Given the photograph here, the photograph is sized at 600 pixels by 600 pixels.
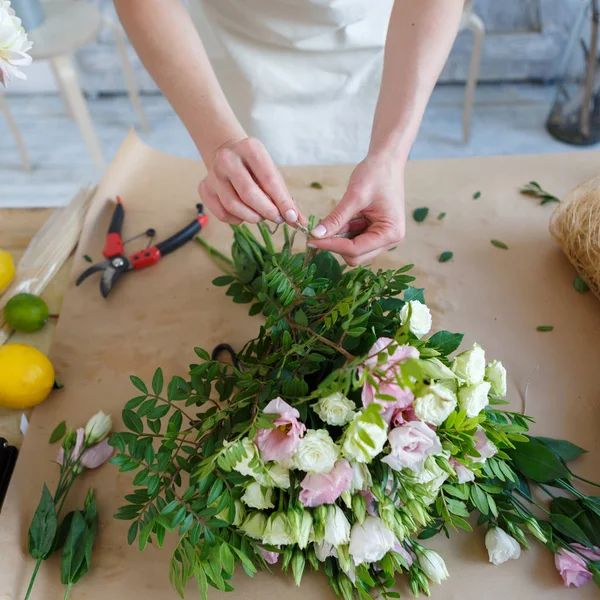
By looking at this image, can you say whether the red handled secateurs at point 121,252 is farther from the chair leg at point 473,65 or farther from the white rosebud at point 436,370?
the chair leg at point 473,65

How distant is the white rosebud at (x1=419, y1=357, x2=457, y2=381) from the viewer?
0.47 meters

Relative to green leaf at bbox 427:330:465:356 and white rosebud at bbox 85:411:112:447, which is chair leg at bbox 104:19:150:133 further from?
green leaf at bbox 427:330:465:356

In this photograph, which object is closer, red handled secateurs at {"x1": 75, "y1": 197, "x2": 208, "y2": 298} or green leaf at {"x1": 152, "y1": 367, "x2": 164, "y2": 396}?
green leaf at {"x1": 152, "y1": 367, "x2": 164, "y2": 396}

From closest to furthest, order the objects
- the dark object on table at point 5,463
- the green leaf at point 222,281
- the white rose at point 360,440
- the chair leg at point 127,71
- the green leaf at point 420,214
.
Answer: the white rose at point 360,440
the dark object on table at point 5,463
the green leaf at point 222,281
the green leaf at point 420,214
the chair leg at point 127,71

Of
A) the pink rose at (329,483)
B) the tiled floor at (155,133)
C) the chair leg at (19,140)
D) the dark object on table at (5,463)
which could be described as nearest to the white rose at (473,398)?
the pink rose at (329,483)

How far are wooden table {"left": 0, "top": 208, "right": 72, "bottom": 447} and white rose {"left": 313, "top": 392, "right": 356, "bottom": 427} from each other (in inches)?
18.3

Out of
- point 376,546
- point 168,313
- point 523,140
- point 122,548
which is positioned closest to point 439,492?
point 376,546

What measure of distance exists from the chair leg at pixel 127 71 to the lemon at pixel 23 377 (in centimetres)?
130

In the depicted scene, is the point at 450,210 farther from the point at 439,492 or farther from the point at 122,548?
the point at 122,548

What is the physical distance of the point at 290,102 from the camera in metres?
1.03

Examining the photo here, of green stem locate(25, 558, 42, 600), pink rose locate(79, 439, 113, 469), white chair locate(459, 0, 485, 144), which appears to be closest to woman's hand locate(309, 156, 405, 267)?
pink rose locate(79, 439, 113, 469)

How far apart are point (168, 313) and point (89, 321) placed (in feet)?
0.39

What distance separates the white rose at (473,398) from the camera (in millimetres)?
480

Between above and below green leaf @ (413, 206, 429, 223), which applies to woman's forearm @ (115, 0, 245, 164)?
above
